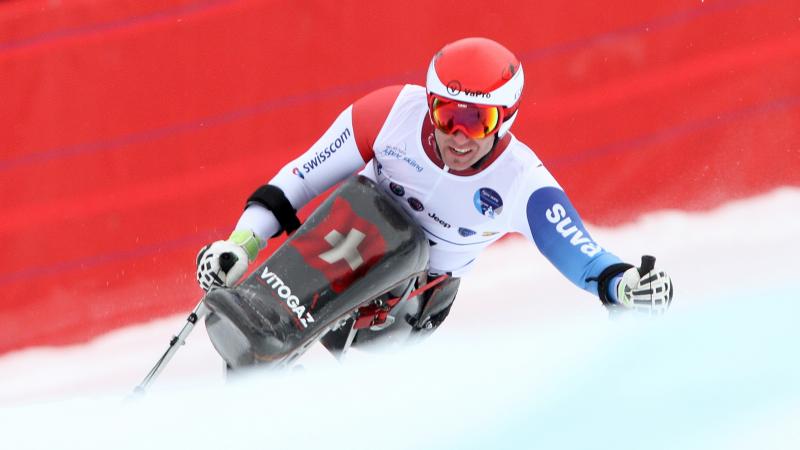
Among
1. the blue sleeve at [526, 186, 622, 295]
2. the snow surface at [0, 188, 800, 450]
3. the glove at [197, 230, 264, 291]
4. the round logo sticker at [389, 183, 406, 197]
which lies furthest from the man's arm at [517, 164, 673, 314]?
the glove at [197, 230, 264, 291]

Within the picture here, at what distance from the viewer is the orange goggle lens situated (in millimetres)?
3359

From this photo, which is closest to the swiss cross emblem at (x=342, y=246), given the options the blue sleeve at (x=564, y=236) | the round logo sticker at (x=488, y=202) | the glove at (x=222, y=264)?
the glove at (x=222, y=264)

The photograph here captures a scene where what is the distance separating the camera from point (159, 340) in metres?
5.51

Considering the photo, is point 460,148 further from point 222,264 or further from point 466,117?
point 222,264

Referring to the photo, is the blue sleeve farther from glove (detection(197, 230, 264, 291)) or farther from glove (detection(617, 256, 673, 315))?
glove (detection(197, 230, 264, 291))

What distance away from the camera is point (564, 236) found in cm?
349

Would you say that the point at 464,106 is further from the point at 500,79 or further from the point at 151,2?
the point at 151,2

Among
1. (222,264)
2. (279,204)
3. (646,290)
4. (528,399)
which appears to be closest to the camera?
(528,399)

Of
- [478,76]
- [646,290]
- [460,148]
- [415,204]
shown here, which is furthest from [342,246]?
[646,290]

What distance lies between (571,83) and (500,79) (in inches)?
106

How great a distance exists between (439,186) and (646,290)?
2.49 ft

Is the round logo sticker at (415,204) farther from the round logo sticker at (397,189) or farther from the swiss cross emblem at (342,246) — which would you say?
the swiss cross emblem at (342,246)

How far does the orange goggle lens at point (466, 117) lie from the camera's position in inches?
132

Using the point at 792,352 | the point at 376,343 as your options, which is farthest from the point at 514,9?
the point at 792,352
